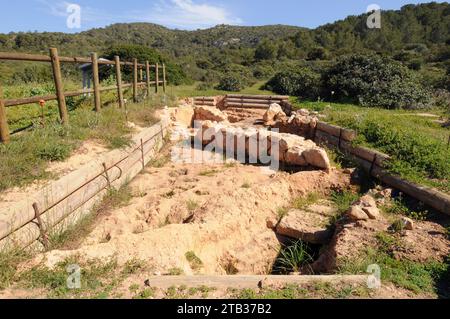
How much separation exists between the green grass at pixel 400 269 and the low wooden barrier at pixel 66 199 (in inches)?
122

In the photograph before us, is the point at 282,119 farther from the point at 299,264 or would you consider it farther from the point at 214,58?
the point at 214,58

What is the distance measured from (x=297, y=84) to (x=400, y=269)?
48.1ft

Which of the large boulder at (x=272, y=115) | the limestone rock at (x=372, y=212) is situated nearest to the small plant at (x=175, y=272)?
the limestone rock at (x=372, y=212)

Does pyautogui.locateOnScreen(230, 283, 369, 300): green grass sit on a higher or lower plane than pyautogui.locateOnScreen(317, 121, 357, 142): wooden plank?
lower

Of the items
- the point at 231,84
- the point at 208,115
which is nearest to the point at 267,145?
the point at 208,115

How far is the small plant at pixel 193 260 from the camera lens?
11.4ft

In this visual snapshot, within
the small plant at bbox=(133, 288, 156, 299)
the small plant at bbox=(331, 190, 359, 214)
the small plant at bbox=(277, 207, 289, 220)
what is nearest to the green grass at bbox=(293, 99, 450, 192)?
the small plant at bbox=(331, 190, 359, 214)

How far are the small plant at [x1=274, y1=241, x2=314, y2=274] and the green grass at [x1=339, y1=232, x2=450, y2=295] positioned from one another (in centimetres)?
71

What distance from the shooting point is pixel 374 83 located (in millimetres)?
12305

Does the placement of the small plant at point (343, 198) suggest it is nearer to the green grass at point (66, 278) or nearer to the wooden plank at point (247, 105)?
the green grass at point (66, 278)

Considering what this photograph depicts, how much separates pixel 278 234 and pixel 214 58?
38307 millimetres

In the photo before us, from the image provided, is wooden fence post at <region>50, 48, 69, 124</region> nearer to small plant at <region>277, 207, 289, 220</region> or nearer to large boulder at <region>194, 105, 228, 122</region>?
small plant at <region>277, 207, 289, 220</region>

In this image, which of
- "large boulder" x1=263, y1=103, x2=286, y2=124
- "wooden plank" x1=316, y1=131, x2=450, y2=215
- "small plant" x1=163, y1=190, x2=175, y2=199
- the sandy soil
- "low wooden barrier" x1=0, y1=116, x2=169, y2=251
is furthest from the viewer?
"large boulder" x1=263, y1=103, x2=286, y2=124

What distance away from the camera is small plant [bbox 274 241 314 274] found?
12.9ft
